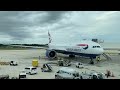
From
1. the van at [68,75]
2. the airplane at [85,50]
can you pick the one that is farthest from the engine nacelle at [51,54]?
the van at [68,75]

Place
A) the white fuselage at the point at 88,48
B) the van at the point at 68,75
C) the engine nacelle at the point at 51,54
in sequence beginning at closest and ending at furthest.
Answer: the van at the point at 68,75, the white fuselage at the point at 88,48, the engine nacelle at the point at 51,54

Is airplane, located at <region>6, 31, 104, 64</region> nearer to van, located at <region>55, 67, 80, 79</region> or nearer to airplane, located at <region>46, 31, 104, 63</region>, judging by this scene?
airplane, located at <region>46, 31, 104, 63</region>

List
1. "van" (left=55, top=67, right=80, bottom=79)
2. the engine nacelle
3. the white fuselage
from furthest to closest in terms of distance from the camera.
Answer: the engine nacelle → the white fuselage → "van" (left=55, top=67, right=80, bottom=79)

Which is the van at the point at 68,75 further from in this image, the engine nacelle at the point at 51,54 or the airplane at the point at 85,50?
the engine nacelle at the point at 51,54

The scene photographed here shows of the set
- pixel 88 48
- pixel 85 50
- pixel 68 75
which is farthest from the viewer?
pixel 85 50

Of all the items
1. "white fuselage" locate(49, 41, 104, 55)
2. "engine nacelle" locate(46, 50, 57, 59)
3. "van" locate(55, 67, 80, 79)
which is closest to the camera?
"van" locate(55, 67, 80, 79)

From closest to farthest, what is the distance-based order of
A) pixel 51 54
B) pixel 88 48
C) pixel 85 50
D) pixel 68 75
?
pixel 68 75
pixel 88 48
pixel 85 50
pixel 51 54

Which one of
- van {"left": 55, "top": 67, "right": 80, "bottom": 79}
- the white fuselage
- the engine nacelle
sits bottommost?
van {"left": 55, "top": 67, "right": 80, "bottom": 79}

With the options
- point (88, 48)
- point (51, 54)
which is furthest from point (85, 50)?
point (51, 54)

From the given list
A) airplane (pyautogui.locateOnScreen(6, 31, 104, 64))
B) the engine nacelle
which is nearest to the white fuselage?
airplane (pyautogui.locateOnScreen(6, 31, 104, 64))

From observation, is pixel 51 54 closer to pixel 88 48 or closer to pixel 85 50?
pixel 85 50

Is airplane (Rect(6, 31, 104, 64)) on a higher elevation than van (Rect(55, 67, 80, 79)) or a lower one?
higher
